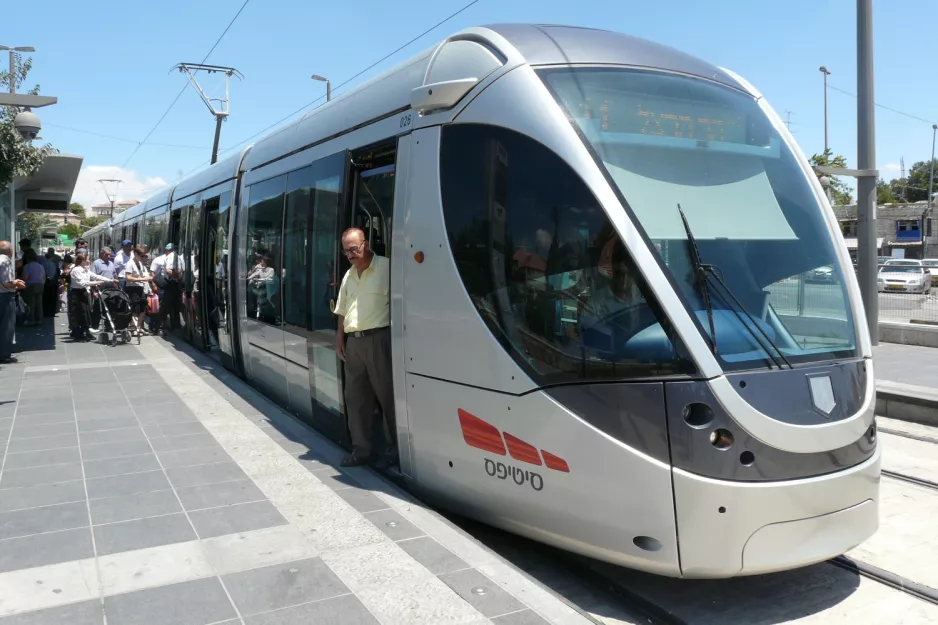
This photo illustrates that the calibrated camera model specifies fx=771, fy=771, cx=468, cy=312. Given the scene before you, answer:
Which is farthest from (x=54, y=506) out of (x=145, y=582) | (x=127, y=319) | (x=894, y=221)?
(x=894, y=221)

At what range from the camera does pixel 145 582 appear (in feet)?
12.5

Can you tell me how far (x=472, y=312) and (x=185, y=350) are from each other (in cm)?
1029

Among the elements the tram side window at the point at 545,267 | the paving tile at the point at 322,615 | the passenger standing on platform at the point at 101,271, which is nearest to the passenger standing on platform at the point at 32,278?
the passenger standing on platform at the point at 101,271

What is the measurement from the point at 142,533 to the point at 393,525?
146 centimetres

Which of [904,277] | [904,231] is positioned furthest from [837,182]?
[904,277]

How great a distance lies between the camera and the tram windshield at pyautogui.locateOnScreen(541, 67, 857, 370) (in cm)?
386

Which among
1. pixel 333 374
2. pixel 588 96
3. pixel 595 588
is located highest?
pixel 588 96

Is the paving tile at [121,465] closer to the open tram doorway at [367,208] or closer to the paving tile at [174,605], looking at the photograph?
the open tram doorway at [367,208]

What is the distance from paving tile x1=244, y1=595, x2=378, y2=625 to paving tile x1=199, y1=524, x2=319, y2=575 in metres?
0.58

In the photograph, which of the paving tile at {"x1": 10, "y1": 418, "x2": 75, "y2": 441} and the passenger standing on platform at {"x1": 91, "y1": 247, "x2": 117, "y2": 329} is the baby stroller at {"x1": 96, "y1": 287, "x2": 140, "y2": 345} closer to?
the passenger standing on platform at {"x1": 91, "y1": 247, "x2": 117, "y2": 329}

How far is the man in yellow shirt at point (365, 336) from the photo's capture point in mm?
5492

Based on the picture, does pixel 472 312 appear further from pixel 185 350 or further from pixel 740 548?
pixel 185 350

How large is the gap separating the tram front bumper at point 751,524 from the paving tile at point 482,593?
0.85m

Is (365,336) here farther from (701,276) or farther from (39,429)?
(39,429)
